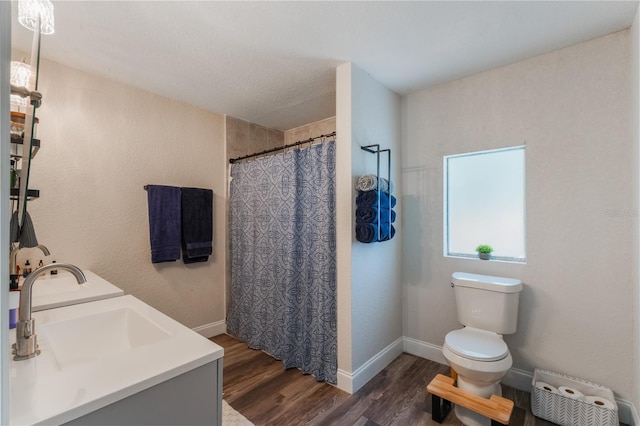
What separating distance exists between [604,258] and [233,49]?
263 centimetres

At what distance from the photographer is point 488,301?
1.96 metres

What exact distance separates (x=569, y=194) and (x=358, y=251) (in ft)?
4.58

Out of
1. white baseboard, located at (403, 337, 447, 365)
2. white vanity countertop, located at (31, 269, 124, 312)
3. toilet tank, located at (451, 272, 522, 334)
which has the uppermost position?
white vanity countertop, located at (31, 269, 124, 312)

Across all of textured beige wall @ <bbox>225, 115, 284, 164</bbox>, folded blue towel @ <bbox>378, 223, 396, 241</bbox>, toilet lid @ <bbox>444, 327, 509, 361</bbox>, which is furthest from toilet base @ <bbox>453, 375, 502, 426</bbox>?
textured beige wall @ <bbox>225, 115, 284, 164</bbox>

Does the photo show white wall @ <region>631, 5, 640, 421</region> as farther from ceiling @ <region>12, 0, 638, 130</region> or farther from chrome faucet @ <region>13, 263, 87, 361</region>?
chrome faucet @ <region>13, 263, 87, 361</region>

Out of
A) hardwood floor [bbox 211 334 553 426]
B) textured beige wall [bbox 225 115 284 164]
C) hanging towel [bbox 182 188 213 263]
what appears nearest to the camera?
hardwood floor [bbox 211 334 553 426]

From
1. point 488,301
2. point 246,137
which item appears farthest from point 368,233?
point 246,137

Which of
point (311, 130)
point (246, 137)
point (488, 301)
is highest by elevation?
point (311, 130)

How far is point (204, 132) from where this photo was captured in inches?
113

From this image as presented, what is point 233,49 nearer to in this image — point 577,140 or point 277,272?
point 277,272

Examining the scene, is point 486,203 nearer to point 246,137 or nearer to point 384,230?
point 384,230

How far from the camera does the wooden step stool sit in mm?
1553

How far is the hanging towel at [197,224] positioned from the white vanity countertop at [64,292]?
0.80 meters

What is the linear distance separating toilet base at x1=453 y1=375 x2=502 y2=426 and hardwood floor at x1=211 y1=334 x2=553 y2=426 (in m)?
0.05
